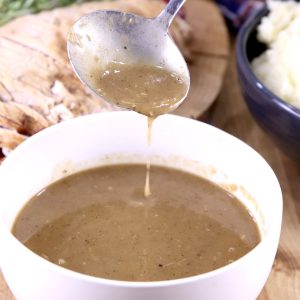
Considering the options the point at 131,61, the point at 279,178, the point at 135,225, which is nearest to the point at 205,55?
the point at 279,178

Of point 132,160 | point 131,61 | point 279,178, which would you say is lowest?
point 279,178

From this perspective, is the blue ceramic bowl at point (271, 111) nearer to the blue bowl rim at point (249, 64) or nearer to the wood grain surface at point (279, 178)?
the blue bowl rim at point (249, 64)

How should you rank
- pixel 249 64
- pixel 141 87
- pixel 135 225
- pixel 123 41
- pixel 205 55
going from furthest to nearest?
1. pixel 205 55
2. pixel 249 64
3. pixel 123 41
4. pixel 141 87
5. pixel 135 225

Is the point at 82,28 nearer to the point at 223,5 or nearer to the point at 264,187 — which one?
the point at 264,187

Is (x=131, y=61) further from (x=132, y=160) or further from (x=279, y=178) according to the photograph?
(x=279, y=178)

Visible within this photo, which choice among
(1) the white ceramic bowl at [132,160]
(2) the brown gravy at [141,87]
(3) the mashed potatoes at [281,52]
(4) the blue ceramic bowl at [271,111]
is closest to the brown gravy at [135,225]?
(1) the white ceramic bowl at [132,160]

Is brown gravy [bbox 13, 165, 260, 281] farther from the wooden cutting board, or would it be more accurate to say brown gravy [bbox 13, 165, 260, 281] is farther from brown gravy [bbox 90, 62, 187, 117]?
the wooden cutting board

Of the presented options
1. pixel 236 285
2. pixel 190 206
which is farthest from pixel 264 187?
pixel 236 285

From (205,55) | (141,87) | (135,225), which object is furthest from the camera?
(205,55)
